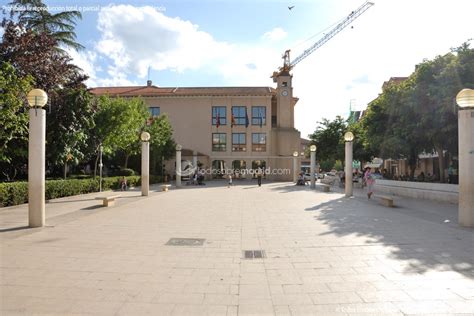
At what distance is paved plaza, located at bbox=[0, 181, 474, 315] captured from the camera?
4.38 metres

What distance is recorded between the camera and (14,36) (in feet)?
57.0

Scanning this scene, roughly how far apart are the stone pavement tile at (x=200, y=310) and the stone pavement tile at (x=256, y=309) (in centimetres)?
20

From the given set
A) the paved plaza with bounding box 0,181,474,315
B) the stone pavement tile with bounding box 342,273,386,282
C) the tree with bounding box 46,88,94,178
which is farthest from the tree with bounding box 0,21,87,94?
the stone pavement tile with bounding box 342,273,386,282

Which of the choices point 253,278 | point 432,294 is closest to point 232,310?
point 253,278

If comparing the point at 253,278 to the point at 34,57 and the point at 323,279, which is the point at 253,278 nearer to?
the point at 323,279

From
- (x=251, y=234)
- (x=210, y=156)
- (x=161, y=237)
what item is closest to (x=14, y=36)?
(x=161, y=237)

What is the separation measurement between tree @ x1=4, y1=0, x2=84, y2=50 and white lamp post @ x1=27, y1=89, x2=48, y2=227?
17743 millimetres

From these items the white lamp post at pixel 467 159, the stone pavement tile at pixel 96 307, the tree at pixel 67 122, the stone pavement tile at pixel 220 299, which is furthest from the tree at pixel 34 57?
the white lamp post at pixel 467 159

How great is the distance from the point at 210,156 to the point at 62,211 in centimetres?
3734

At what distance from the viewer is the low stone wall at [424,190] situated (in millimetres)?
15930

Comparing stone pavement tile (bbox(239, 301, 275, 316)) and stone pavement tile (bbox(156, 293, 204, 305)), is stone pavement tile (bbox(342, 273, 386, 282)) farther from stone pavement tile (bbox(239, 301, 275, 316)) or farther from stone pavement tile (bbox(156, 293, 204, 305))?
stone pavement tile (bbox(156, 293, 204, 305))

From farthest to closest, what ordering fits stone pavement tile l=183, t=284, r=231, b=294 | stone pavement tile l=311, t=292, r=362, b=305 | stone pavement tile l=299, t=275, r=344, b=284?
stone pavement tile l=299, t=275, r=344, b=284
stone pavement tile l=183, t=284, r=231, b=294
stone pavement tile l=311, t=292, r=362, b=305

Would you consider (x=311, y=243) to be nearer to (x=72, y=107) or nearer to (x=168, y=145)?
(x=72, y=107)

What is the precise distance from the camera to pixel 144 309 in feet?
13.9
